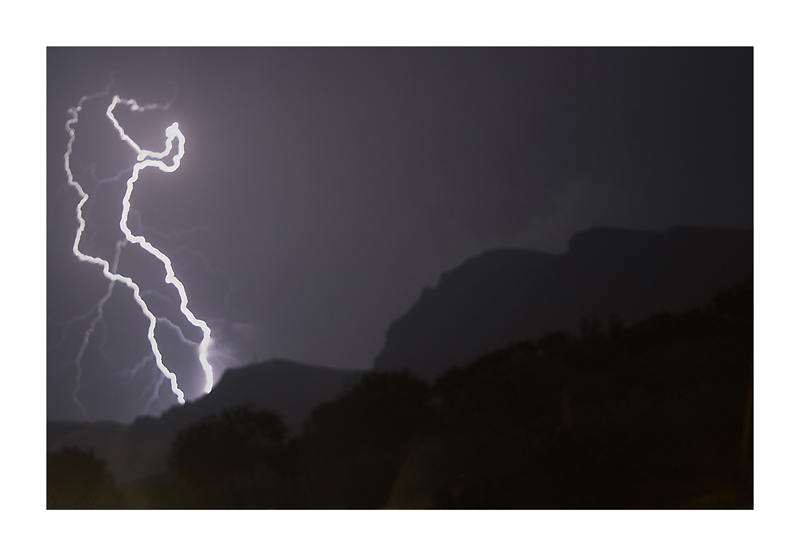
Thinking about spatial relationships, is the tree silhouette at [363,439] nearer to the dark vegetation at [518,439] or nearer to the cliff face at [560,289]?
the dark vegetation at [518,439]

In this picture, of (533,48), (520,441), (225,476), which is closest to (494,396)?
(520,441)

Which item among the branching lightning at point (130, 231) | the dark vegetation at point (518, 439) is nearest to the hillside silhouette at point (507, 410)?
the dark vegetation at point (518, 439)

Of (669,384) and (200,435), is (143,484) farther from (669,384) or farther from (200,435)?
(669,384)

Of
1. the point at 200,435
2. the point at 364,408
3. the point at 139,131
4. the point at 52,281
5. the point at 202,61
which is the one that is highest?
the point at 202,61

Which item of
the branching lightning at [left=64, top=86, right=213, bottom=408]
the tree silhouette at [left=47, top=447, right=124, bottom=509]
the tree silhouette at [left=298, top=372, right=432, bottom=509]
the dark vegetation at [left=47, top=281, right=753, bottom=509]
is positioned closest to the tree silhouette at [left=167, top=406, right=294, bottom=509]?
the dark vegetation at [left=47, top=281, right=753, bottom=509]

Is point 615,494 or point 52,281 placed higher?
point 52,281

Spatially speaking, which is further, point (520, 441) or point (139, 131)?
point (139, 131)

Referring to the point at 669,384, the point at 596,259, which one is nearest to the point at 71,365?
the point at 596,259
